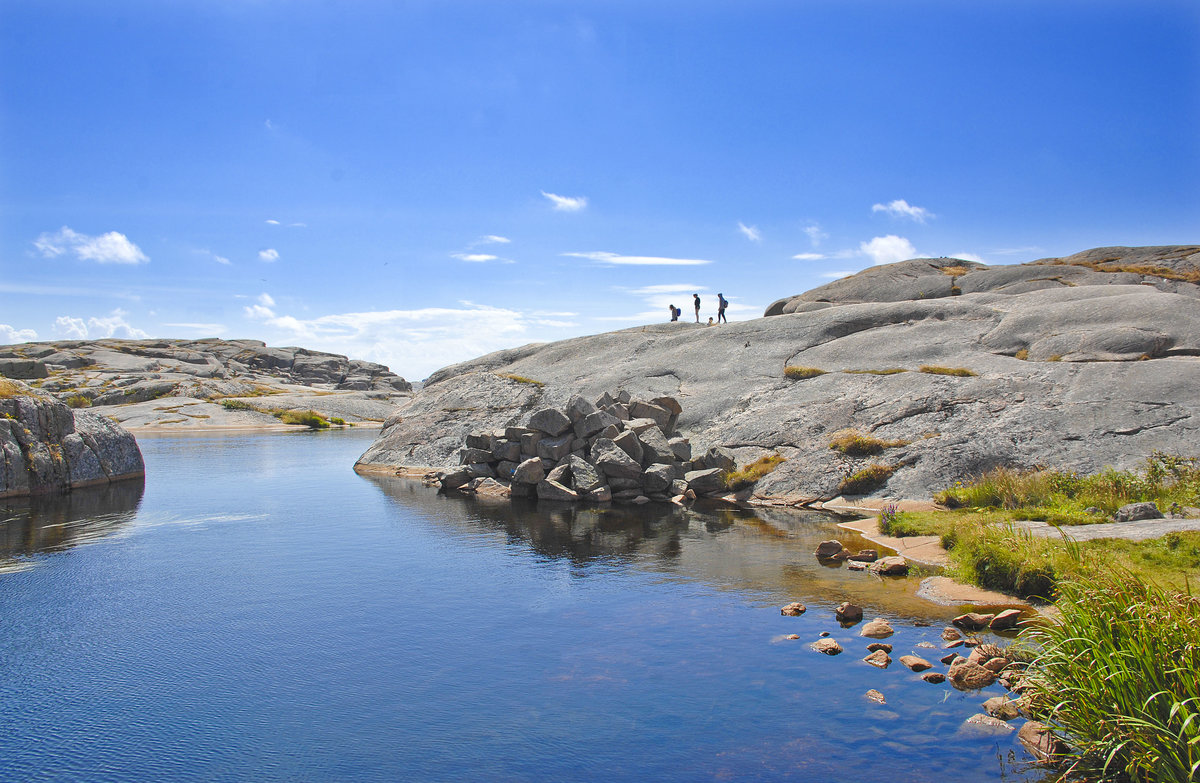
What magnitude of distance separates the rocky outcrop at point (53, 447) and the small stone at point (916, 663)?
43676 mm

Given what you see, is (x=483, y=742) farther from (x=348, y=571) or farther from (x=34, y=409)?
(x=34, y=409)

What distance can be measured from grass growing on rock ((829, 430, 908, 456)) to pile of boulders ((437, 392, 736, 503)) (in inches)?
211

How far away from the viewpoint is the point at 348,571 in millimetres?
23844

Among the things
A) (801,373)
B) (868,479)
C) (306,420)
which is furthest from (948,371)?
(306,420)

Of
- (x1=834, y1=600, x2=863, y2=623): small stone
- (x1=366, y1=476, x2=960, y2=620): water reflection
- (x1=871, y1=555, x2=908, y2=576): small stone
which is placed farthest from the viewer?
(x1=871, y1=555, x2=908, y2=576): small stone

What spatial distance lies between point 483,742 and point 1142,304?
42630 mm

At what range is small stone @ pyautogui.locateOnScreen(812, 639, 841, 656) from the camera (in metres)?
15.7

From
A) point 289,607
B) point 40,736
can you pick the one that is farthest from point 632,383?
point 40,736

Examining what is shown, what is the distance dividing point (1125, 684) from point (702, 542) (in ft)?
58.2

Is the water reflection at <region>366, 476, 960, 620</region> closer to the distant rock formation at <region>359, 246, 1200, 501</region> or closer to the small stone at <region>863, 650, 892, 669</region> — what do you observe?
the small stone at <region>863, 650, 892, 669</region>

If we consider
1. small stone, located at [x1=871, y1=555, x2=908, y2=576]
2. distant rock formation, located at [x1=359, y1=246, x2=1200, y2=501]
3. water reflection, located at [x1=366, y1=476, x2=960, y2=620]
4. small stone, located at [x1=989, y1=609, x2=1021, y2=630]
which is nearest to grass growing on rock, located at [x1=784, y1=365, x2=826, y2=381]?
distant rock formation, located at [x1=359, y1=246, x2=1200, y2=501]

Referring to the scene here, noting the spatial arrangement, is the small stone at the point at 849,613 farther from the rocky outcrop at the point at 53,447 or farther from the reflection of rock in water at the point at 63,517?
the rocky outcrop at the point at 53,447

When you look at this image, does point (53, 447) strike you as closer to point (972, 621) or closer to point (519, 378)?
point (519, 378)

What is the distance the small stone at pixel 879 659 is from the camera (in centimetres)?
1487
